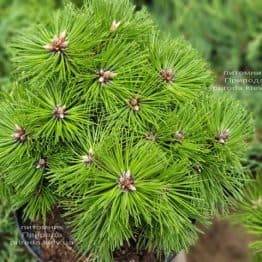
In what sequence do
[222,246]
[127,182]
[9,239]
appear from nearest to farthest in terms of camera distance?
[127,182], [9,239], [222,246]

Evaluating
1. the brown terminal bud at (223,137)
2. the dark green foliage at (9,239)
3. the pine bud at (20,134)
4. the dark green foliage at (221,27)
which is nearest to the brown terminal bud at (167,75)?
the brown terminal bud at (223,137)

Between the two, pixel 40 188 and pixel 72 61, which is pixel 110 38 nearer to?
pixel 72 61

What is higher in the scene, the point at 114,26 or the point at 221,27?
the point at 221,27

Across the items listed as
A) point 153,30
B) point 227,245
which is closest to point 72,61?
point 153,30

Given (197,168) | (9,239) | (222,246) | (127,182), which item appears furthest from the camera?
(222,246)

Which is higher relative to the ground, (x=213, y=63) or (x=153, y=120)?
(x=213, y=63)

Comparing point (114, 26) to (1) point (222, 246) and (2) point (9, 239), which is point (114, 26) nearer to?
(2) point (9, 239)

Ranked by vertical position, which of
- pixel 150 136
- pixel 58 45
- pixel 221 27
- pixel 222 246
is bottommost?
pixel 222 246

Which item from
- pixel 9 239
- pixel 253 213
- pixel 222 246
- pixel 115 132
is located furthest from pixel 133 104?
pixel 222 246
